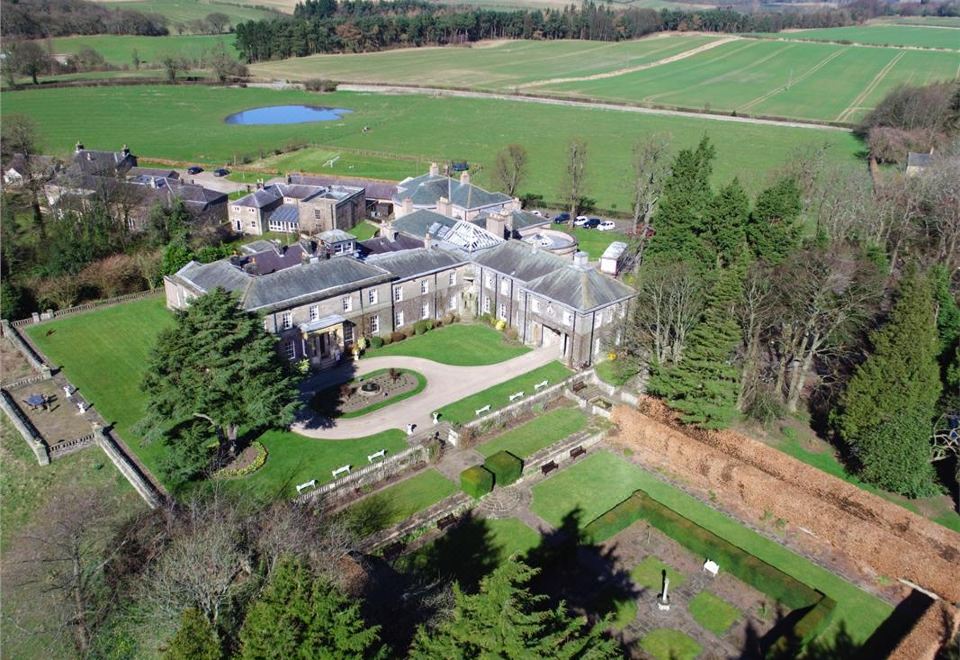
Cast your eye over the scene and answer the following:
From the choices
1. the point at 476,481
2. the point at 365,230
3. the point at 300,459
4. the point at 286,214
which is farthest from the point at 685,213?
the point at 286,214

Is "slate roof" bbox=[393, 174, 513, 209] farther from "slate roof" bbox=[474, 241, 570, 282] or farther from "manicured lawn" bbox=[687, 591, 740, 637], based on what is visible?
A: "manicured lawn" bbox=[687, 591, 740, 637]

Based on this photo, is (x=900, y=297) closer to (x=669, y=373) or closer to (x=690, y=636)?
(x=669, y=373)

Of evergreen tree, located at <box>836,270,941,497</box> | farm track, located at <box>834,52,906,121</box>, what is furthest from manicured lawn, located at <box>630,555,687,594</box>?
farm track, located at <box>834,52,906,121</box>

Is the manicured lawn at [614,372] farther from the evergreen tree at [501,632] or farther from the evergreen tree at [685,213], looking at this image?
the evergreen tree at [501,632]

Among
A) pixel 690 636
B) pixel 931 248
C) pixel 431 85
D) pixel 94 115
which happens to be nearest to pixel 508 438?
pixel 690 636

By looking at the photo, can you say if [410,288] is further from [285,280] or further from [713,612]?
[713,612]
